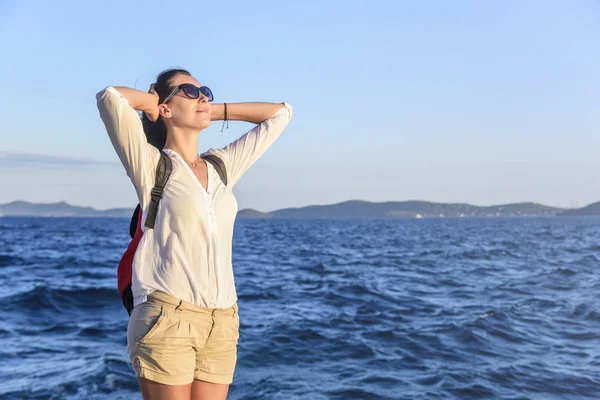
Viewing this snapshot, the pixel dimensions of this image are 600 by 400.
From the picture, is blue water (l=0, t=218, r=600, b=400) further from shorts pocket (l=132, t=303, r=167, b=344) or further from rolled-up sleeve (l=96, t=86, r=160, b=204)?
rolled-up sleeve (l=96, t=86, r=160, b=204)

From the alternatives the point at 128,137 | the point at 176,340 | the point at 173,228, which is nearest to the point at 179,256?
the point at 173,228

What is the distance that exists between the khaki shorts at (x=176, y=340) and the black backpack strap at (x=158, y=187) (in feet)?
1.05

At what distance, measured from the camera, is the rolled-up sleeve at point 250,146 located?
10.8 ft

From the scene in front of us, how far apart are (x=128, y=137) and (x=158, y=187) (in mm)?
247

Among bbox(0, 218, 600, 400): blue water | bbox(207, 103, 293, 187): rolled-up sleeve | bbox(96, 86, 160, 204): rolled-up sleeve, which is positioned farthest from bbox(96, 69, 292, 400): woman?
bbox(0, 218, 600, 400): blue water

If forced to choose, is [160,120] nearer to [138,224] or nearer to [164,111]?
[164,111]

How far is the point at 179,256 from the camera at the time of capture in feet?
9.29

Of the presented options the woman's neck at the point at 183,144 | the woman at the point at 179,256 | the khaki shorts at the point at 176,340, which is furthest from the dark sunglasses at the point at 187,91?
the khaki shorts at the point at 176,340

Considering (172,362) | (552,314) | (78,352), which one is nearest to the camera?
(172,362)

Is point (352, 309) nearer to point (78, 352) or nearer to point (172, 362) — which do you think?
point (78, 352)

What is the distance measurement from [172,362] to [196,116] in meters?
1.14

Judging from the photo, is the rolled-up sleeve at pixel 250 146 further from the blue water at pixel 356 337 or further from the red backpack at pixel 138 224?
the blue water at pixel 356 337

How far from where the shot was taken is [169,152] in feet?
9.91

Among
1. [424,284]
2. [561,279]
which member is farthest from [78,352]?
[561,279]
